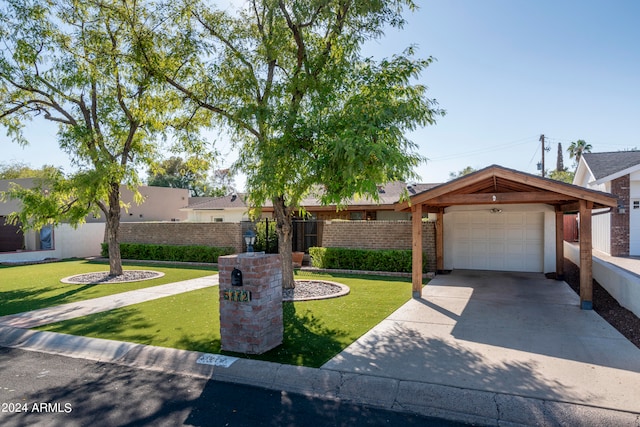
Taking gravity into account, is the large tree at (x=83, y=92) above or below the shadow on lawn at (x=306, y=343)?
above

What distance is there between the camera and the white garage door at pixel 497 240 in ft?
43.7

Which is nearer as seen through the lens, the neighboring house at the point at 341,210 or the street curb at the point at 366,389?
the street curb at the point at 366,389

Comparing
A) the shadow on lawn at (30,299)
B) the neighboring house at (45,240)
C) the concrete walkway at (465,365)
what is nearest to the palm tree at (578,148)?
the concrete walkway at (465,365)

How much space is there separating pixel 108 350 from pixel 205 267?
10.1 m

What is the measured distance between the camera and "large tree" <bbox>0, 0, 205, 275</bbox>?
10422 mm

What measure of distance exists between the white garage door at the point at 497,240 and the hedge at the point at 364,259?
2158 mm

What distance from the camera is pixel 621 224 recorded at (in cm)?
1459

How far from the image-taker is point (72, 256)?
20609mm

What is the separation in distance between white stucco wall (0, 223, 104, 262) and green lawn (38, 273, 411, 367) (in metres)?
14.2

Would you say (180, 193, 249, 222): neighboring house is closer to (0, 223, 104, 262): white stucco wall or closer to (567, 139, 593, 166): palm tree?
(0, 223, 104, 262): white stucco wall

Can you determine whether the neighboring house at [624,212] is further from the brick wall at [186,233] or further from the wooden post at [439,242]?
the brick wall at [186,233]

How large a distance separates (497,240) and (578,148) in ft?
109

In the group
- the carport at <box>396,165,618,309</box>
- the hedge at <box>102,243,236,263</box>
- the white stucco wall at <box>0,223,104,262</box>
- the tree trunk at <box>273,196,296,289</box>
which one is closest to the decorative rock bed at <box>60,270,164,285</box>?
the hedge at <box>102,243,236,263</box>

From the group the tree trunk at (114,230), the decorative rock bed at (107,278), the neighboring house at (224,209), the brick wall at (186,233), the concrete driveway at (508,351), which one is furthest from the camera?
the neighboring house at (224,209)
